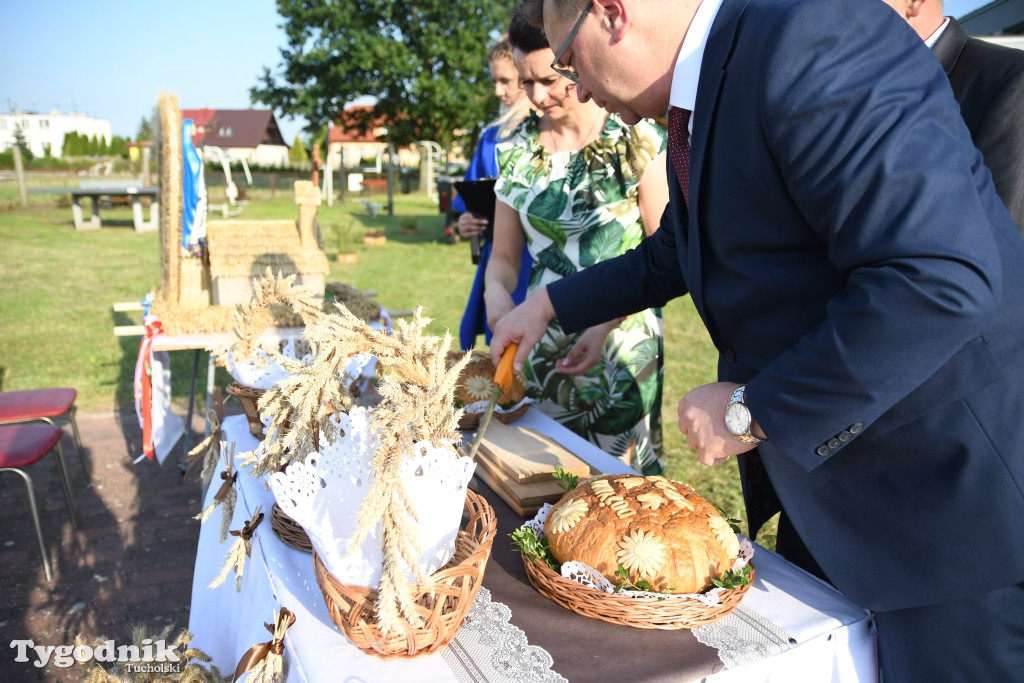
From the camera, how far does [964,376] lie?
100 centimetres

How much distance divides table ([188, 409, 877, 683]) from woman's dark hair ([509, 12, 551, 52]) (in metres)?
1.57

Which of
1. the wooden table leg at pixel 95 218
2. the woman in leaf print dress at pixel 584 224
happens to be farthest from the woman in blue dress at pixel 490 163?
the wooden table leg at pixel 95 218

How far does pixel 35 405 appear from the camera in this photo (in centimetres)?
387

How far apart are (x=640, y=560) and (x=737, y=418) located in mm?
280

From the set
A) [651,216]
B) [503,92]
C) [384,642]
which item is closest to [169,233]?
[503,92]

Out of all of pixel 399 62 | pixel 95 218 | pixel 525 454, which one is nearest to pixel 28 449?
pixel 525 454

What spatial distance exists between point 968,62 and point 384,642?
184cm

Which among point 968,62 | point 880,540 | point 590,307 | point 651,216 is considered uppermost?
point 968,62

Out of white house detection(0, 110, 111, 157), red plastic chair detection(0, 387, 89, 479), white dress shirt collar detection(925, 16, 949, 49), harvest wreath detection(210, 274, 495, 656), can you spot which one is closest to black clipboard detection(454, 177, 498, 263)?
white dress shirt collar detection(925, 16, 949, 49)

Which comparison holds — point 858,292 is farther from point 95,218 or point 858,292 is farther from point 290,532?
point 95,218

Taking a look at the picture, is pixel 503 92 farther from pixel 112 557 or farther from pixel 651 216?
pixel 112 557

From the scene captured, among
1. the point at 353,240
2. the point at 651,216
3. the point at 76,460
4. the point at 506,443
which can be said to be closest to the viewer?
the point at 506,443

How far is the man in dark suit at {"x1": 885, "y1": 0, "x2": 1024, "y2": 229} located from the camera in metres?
1.58

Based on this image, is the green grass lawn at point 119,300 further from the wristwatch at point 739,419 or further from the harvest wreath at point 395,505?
the harvest wreath at point 395,505
